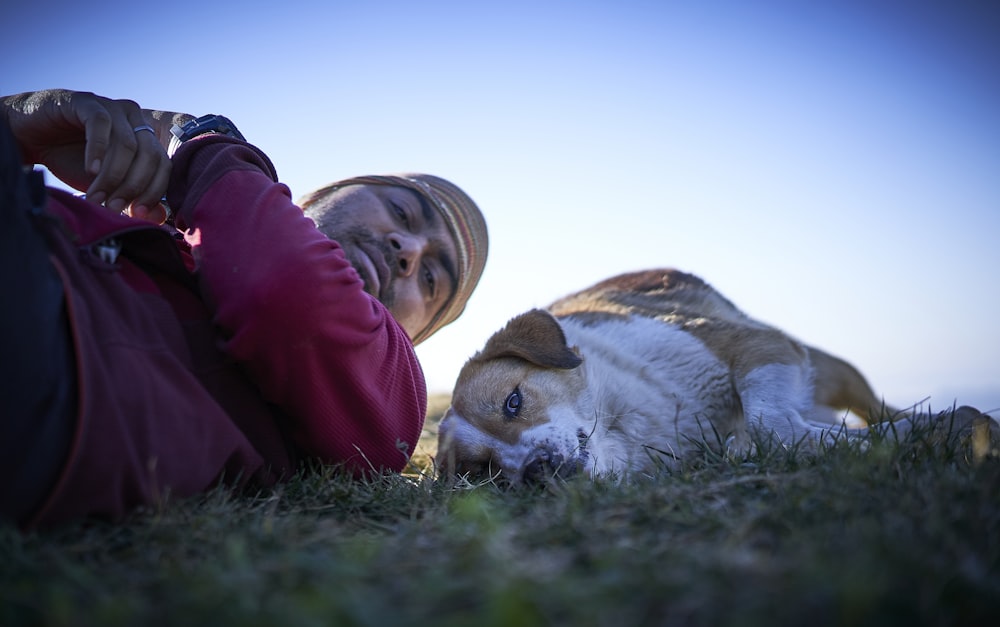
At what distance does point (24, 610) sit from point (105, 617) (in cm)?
28

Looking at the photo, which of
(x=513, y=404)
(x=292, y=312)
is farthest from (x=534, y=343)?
(x=292, y=312)

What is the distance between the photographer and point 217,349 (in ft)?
6.90

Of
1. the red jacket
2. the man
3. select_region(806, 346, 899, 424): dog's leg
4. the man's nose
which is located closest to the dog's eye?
the man

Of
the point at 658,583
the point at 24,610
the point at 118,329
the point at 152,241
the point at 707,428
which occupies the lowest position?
the point at 707,428

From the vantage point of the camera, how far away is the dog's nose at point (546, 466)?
9.14 feet

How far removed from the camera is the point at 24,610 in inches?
40.6

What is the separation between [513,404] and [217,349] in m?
1.64

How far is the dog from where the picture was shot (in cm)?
311

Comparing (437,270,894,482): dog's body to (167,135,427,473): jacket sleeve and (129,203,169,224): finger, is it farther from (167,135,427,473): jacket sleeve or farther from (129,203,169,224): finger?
(129,203,169,224): finger

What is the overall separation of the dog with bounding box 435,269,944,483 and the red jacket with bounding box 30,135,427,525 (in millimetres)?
745

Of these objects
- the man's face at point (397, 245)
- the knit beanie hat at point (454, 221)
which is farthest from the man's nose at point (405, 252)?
the knit beanie hat at point (454, 221)

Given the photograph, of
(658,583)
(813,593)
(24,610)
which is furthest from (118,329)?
(813,593)

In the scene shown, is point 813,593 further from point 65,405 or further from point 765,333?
point 765,333

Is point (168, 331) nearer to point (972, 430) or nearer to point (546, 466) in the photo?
point (546, 466)
